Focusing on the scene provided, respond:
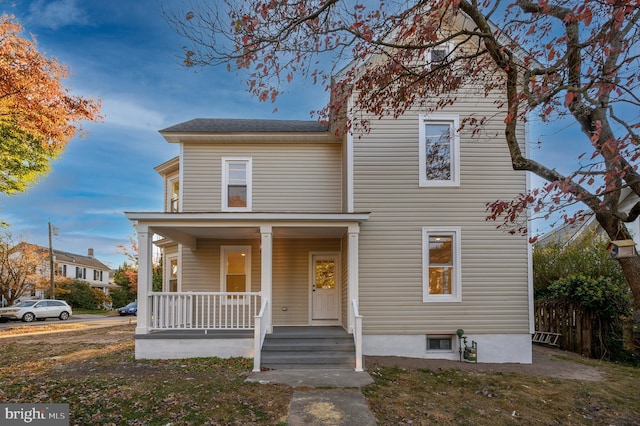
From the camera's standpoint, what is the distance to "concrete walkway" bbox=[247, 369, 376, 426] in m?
4.89

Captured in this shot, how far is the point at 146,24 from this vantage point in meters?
9.91

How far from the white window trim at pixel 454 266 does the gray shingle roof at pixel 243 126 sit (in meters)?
4.13

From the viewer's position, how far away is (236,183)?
35.6ft

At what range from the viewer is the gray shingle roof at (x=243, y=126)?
10.7 metres

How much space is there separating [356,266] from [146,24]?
8.09 m

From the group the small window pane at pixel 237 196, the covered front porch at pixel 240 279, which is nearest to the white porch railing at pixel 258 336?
the covered front porch at pixel 240 279

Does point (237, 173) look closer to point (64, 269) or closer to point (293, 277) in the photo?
point (293, 277)

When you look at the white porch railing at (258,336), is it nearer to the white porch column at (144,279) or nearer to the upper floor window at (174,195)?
the white porch column at (144,279)

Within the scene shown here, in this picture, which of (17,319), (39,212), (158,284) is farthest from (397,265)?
(39,212)

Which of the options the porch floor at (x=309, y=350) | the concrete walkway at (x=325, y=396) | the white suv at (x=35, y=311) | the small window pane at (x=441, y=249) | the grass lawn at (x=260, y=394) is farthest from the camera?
the white suv at (x=35, y=311)

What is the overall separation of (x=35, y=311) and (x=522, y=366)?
2402cm

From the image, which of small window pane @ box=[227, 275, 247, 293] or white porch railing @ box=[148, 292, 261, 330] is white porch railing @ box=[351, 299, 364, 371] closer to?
white porch railing @ box=[148, 292, 261, 330]

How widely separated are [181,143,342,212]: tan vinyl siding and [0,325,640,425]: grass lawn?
4.40 meters

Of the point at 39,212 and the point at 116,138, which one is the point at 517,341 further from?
the point at 39,212
